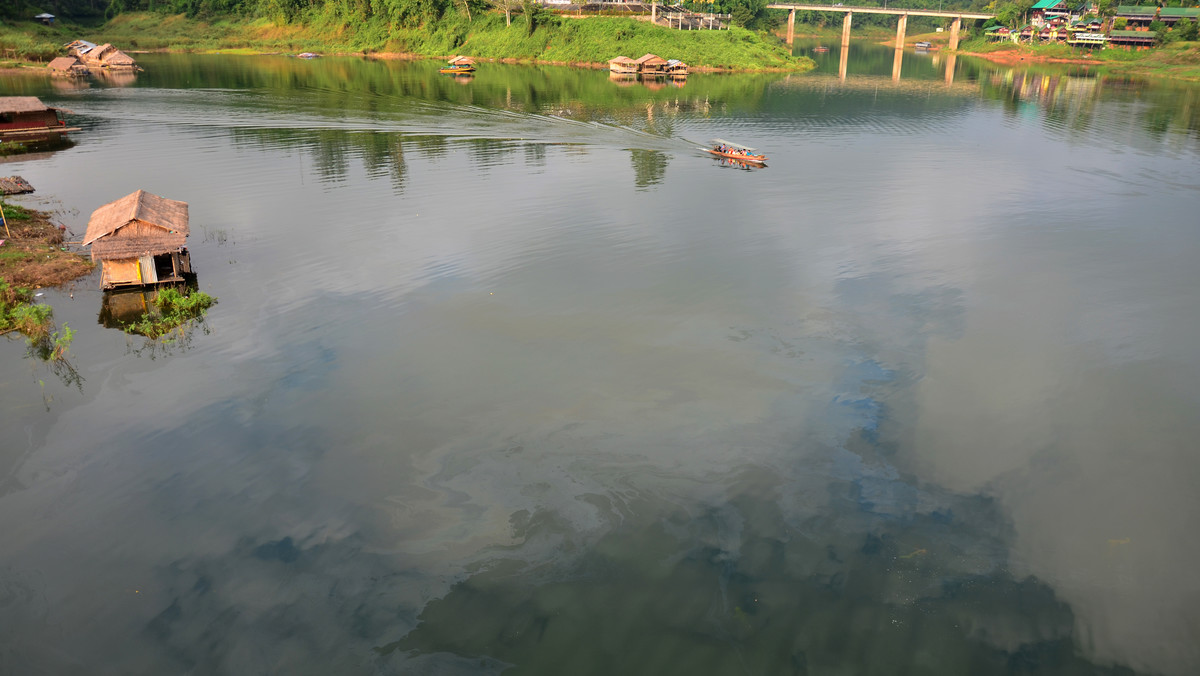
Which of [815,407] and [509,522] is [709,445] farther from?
[509,522]

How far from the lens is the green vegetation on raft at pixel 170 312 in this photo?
30547 millimetres

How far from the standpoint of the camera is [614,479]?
2203 centimetres

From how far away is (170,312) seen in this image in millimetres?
32062

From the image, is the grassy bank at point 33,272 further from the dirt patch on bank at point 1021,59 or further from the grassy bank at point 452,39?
the dirt patch on bank at point 1021,59

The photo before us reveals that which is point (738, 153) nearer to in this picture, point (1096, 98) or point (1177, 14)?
point (1096, 98)

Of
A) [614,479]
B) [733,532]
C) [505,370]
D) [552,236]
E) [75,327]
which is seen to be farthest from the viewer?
[552,236]

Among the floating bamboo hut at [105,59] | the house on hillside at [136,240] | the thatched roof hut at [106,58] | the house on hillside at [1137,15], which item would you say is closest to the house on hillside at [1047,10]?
the house on hillside at [1137,15]

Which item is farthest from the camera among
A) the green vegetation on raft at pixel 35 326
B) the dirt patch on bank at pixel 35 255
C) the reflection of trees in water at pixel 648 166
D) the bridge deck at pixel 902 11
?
the bridge deck at pixel 902 11

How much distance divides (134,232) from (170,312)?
436 cm

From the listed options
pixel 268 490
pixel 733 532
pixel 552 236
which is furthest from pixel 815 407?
pixel 552 236

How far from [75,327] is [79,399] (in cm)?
706

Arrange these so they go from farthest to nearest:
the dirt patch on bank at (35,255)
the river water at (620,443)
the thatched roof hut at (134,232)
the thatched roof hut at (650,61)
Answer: the thatched roof hut at (650,61)
the dirt patch on bank at (35,255)
the thatched roof hut at (134,232)
the river water at (620,443)

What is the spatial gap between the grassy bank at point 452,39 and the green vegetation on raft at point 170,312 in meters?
118

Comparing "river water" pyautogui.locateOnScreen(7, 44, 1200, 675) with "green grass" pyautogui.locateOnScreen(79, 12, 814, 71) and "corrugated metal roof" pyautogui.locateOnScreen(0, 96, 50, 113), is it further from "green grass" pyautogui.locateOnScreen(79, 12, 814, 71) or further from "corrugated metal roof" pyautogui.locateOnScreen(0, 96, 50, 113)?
"green grass" pyautogui.locateOnScreen(79, 12, 814, 71)
